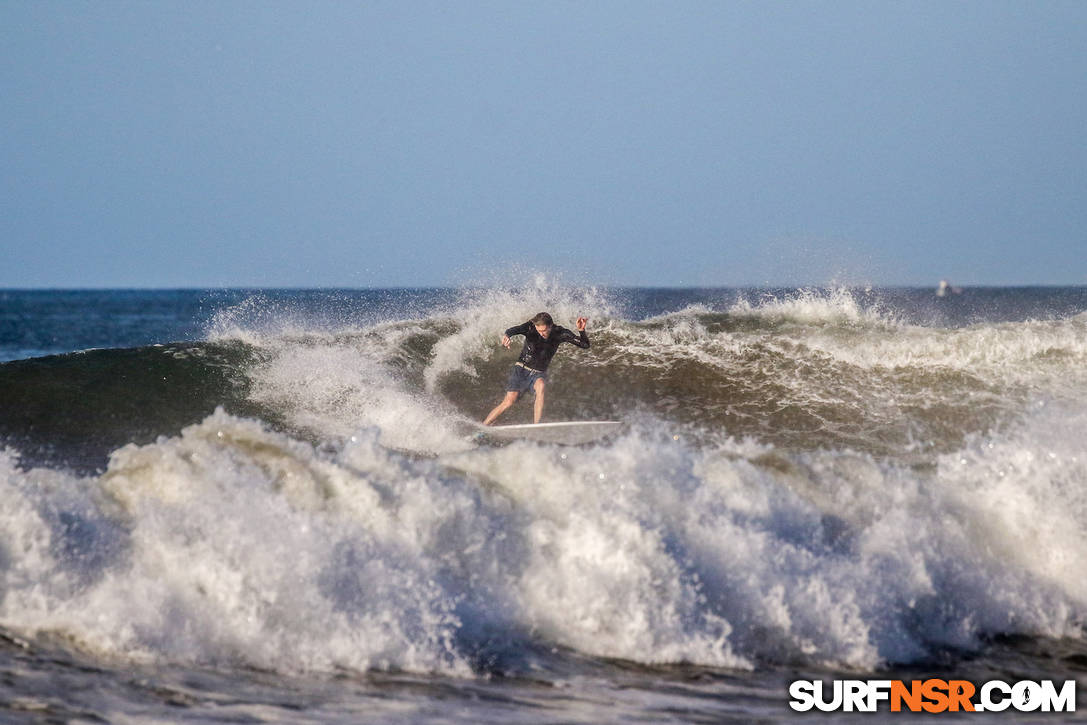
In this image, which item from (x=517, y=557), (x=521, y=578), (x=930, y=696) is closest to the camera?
(x=930, y=696)

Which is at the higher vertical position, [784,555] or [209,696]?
[784,555]

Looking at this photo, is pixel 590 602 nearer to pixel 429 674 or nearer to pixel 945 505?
pixel 429 674

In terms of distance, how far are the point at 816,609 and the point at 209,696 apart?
3404 mm

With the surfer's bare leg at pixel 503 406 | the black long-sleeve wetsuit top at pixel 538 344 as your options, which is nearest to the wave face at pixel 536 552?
the surfer's bare leg at pixel 503 406

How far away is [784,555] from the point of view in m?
6.57

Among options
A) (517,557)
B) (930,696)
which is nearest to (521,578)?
(517,557)

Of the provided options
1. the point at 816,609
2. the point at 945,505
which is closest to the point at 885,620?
the point at 816,609

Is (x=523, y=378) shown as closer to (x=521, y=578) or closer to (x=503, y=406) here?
(x=503, y=406)

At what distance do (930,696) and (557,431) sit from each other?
6570mm

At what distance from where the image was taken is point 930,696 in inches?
219

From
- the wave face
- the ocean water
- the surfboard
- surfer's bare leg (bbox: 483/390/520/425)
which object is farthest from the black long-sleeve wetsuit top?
the ocean water

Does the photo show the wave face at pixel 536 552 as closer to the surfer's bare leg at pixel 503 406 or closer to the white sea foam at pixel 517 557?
the white sea foam at pixel 517 557

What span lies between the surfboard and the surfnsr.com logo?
20.0ft

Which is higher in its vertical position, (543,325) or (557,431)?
(543,325)
